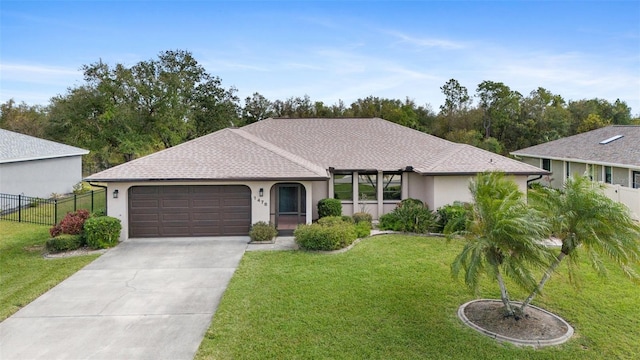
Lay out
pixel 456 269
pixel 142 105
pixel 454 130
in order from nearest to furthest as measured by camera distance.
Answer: pixel 456 269, pixel 142 105, pixel 454 130

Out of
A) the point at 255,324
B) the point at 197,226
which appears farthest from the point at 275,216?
the point at 255,324

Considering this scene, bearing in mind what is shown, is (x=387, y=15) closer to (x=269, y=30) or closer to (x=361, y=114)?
(x=269, y=30)

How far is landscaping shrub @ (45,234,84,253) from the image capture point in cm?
1239

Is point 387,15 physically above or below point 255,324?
above

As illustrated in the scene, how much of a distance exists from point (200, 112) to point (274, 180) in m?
25.8

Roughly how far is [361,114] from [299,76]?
44.2 ft

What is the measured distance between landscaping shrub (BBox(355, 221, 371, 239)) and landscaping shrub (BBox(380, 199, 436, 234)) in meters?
1.21

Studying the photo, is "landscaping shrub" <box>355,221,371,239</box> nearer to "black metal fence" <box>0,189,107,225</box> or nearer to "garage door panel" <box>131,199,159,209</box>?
"garage door panel" <box>131,199,159,209</box>

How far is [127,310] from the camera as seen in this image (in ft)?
27.0

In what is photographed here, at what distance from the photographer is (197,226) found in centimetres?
1466

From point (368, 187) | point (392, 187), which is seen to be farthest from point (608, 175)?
point (368, 187)

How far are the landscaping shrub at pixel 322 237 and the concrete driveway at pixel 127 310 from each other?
6.65 ft

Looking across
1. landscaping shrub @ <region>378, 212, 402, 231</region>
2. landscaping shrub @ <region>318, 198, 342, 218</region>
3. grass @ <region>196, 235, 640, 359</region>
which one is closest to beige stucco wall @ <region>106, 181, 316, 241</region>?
landscaping shrub @ <region>318, 198, 342, 218</region>

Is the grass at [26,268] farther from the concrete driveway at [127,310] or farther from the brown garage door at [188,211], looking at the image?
the brown garage door at [188,211]
